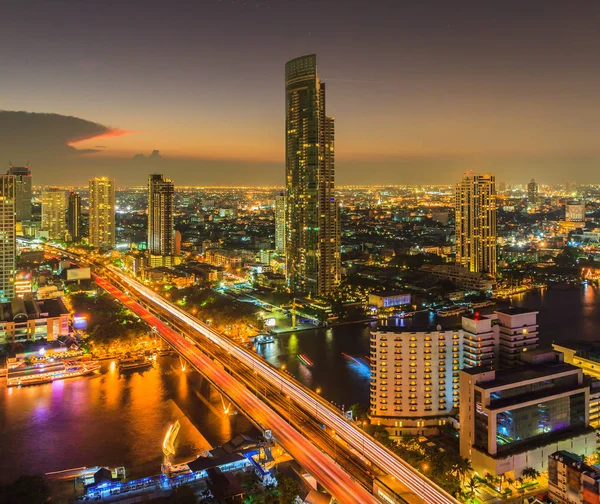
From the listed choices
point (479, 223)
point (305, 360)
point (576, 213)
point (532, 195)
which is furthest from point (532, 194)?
point (305, 360)

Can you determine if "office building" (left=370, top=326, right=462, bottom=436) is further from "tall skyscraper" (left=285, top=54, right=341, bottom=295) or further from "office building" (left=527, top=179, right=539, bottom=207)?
"office building" (left=527, top=179, right=539, bottom=207)

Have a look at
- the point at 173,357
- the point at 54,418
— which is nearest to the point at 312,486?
the point at 54,418

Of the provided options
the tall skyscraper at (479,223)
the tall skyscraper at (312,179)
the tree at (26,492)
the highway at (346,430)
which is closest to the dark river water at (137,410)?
the highway at (346,430)

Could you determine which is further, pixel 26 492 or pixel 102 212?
pixel 102 212

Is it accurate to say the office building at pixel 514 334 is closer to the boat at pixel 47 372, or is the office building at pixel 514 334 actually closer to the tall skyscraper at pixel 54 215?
the boat at pixel 47 372

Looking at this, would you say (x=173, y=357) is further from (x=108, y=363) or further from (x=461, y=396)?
(x=461, y=396)

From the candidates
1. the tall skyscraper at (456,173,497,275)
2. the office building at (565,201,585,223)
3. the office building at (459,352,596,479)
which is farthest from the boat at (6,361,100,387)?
the office building at (565,201,585,223)

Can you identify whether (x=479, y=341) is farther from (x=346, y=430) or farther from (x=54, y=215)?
(x=54, y=215)
